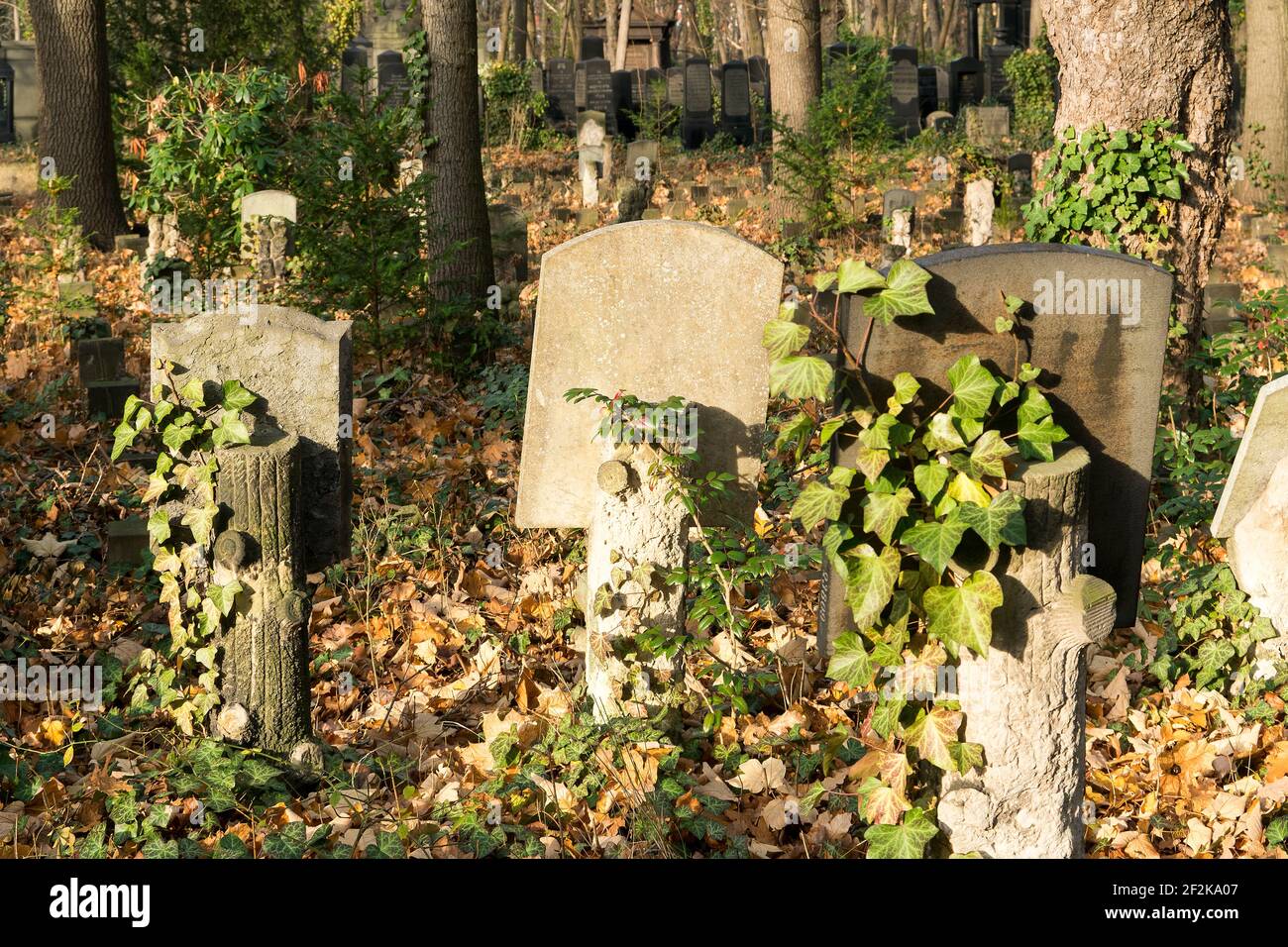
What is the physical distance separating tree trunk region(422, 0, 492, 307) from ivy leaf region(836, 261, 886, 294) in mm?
Result: 5450

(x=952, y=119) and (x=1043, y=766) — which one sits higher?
(x=952, y=119)

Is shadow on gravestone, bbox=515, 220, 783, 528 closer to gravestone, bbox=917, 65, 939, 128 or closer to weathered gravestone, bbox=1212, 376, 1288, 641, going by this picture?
weathered gravestone, bbox=1212, 376, 1288, 641

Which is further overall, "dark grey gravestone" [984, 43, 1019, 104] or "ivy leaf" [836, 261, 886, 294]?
"dark grey gravestone" [984, 43, 1019, 104]

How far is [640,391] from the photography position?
4527 millimetres

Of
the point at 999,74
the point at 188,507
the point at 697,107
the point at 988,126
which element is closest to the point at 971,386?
the point at 188,507

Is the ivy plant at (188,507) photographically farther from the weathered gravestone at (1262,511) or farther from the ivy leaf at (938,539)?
the weathered gravestone at (1262,511)

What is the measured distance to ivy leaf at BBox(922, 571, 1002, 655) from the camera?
329cm

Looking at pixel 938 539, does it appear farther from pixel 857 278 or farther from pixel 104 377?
pixel 104 377

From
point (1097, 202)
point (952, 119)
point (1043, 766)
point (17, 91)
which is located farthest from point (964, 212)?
point (17, 91)

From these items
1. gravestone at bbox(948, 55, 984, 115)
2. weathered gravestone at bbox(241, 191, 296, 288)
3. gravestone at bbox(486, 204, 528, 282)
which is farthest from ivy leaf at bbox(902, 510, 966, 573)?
gravestone at bbox(948, 55, 984, 115)

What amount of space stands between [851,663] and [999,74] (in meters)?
22.4
